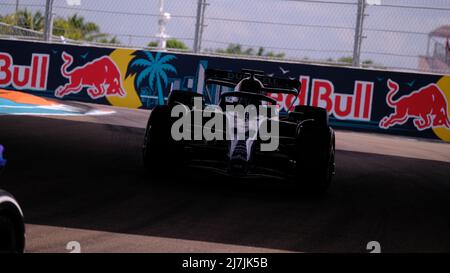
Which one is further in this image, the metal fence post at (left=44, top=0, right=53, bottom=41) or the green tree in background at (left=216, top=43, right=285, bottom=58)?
the metal fence post at (left=44, top=0, right=53, bottom=41)

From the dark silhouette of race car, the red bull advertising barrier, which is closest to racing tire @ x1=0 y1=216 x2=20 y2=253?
the dark silhouette of race car

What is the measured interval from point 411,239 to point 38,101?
42.7 feet

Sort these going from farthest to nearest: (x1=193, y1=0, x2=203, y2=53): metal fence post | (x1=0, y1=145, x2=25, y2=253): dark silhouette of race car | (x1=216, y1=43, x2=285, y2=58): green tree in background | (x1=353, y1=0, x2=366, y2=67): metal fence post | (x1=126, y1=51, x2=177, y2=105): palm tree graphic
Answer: (x1=193, y1=0, x2=203, y2=53): metal fence post → (x1=126, y1=51, x2=177, y2=105): palm tree graphic → (x1=216, y1=43, x2=285, y2=58): green tree in background → (x1=353, y1=0, x2=366, y2=67): metal fence post → (x1=0, y1=145, x2=25, y2=253): dark silhouette of race car

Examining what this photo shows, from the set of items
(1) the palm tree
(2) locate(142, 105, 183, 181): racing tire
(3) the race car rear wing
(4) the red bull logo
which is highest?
(1) the palm tree

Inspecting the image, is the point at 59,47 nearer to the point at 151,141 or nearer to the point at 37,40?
the point at 37,40

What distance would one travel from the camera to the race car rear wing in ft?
32.5

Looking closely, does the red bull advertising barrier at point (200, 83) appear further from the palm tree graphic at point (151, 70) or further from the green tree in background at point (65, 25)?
the green tree in background at point (65, 25)

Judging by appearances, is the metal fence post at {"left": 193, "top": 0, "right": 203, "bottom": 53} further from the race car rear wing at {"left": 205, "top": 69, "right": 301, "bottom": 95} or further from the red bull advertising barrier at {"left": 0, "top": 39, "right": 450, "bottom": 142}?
the race car rear wing at {"left": 205, "top": 69, "right": 301, "bottom": 95}

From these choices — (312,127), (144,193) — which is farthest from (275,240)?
(312,127)

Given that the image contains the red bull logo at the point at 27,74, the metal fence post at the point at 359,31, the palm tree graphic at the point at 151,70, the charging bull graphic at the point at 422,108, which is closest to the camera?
the charging bull graphic at the point at 422,108

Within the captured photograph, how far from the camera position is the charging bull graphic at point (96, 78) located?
1845 cm

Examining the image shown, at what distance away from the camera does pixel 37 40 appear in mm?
19359

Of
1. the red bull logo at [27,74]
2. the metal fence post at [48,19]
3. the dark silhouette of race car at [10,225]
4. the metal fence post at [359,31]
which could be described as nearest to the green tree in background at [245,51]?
the metal fence post at [359,31]

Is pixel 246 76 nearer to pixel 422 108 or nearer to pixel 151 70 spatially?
pixel 422 108
